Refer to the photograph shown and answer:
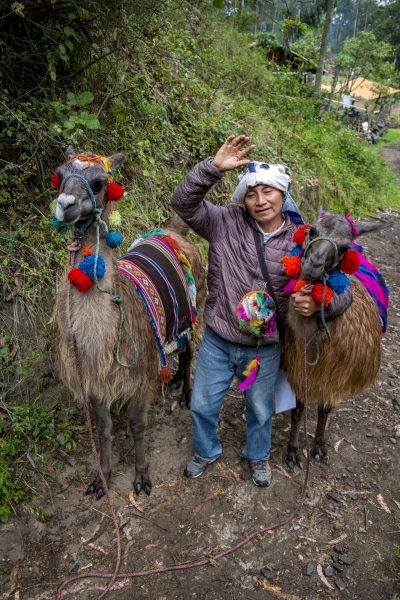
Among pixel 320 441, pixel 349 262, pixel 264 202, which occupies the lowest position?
pixel 320 441

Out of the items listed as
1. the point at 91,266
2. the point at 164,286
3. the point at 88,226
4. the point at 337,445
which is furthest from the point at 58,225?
the point at 337,445

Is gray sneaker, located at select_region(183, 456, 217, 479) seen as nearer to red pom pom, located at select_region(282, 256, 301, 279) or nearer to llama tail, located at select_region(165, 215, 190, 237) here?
red pom pom, located at select_region(282, 256, 301, 279)

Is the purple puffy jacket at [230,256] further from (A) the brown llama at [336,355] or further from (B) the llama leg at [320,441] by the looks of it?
(B) the llama leg at [320,441]

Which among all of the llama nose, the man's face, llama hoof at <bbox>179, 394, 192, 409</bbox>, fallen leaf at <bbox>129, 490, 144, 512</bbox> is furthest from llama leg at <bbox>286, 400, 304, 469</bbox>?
the llama nose

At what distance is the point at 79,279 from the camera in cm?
222

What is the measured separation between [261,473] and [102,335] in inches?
60.6

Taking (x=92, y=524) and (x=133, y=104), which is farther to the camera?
(x=133, y=104)

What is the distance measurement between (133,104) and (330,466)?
4348 mm

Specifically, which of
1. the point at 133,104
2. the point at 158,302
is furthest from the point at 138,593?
the point at 133,104

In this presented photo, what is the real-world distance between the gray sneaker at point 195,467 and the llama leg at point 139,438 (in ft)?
0.92

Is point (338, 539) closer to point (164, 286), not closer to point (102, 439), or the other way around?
point (102, 439)

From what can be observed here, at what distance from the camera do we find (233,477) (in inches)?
122

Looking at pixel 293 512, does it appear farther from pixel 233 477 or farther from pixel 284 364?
pixel 284 364

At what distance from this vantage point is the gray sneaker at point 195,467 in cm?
307
